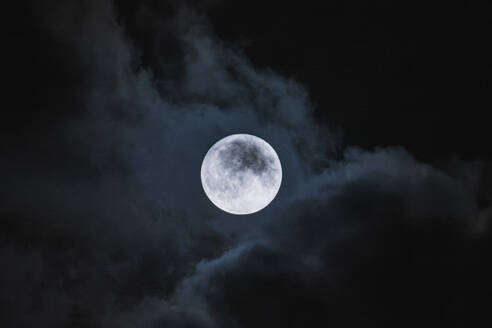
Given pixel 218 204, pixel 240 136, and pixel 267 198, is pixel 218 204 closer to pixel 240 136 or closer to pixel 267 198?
pixel 267 198

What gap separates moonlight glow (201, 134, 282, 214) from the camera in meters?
19.0

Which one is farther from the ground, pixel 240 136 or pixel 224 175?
pixel 240 136

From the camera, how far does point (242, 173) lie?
1895 centimetres

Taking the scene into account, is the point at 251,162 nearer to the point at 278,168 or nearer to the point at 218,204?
the point at 278,168

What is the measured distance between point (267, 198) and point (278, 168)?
1.89 m

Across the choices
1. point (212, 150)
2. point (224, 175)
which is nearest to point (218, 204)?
point (224, 175)

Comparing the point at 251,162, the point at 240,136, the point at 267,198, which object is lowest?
the point at 267,198

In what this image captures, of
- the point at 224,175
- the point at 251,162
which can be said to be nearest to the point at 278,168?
the point at 251,162

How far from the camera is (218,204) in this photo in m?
19.9

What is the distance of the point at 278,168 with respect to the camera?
19938 millimetres

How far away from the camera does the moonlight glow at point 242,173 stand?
62.3 ft

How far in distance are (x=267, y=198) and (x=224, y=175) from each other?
2777 mm

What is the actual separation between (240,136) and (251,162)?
190cm

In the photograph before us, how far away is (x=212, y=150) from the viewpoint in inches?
780
